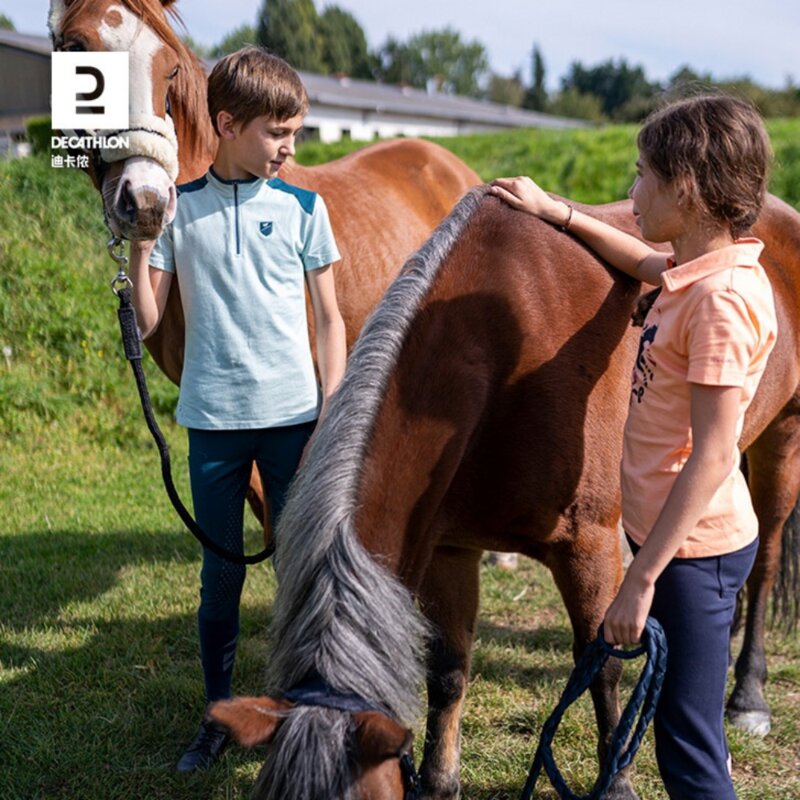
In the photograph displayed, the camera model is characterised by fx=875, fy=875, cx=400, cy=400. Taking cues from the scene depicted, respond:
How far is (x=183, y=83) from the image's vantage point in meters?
3.12

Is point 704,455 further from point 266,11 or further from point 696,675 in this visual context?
point 266,11

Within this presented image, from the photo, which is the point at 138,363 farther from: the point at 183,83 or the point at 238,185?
the point at 183,83

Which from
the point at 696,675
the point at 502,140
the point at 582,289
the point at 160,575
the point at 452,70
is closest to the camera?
the point at 696,675

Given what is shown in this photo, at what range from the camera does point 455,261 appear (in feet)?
6.88

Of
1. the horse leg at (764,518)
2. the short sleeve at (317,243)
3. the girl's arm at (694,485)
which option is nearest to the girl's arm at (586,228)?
the short sleeve at (317,243)

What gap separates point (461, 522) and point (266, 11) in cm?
6155

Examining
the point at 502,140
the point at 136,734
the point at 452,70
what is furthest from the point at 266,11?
the point at 136,734

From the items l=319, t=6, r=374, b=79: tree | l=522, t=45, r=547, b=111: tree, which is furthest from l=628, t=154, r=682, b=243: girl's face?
l=522, t=45, r=547, b=111: tree

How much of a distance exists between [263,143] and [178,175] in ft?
3.10

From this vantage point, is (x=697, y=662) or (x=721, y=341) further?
(x=697, y=662)

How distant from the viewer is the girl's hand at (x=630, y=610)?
1.64m

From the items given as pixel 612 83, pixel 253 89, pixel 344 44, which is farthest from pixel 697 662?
pixel 612 83

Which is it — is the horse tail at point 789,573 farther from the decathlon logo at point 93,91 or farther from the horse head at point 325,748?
the decathlon logo at point 93,91

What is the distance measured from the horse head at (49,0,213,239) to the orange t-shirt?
4.64ft
